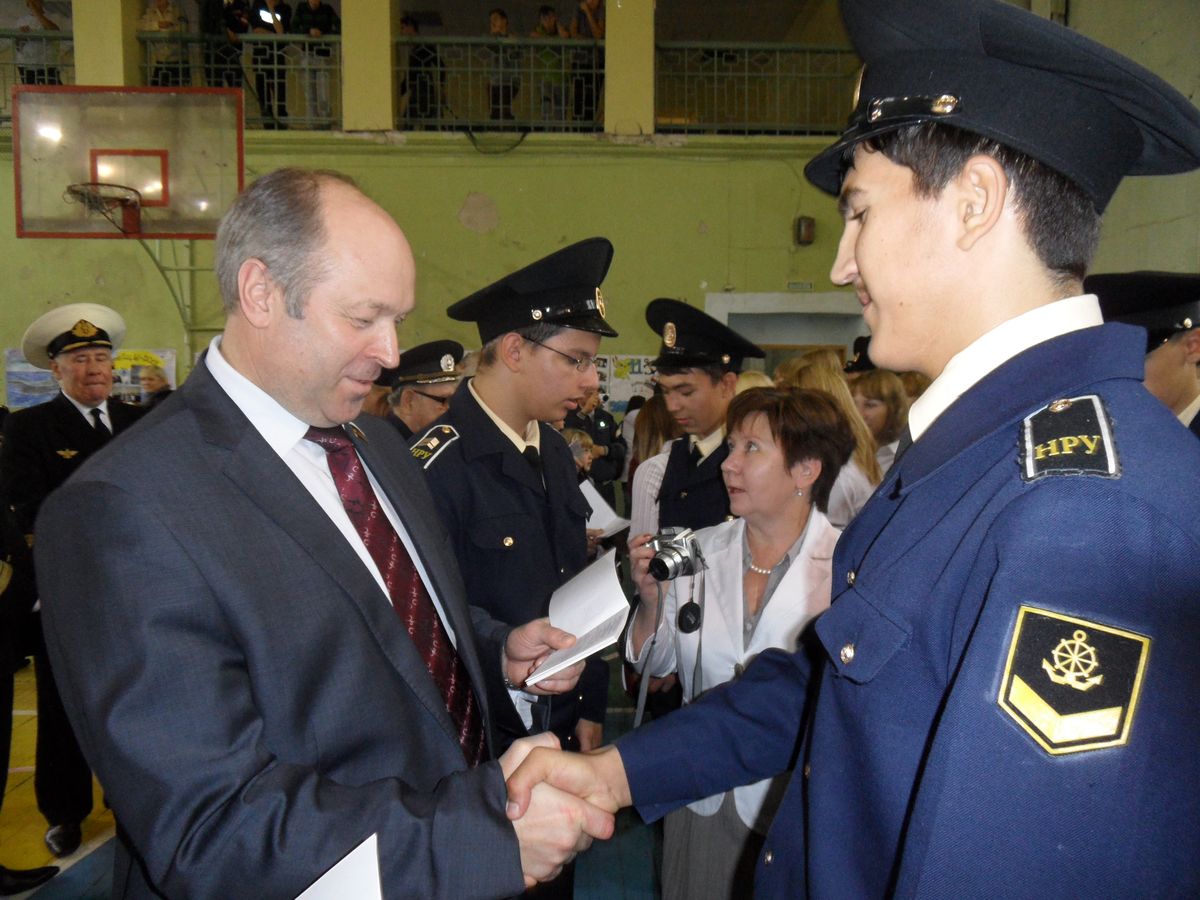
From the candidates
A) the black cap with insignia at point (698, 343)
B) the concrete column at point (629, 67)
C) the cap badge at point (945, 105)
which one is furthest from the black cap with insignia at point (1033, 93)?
the concrete column at point (629, 67)

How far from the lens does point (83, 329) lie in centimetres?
437

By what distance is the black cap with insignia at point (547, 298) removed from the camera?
2.72 m

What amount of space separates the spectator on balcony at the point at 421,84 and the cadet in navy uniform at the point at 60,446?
6220 mm

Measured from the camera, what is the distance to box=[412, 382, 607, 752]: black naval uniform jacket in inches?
94.0

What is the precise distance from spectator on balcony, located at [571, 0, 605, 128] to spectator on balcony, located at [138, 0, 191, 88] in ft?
15.7

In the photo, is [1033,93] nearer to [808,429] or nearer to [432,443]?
[808,429]

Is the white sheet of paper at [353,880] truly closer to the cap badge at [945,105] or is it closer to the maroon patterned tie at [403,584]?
the maroon patterned tie at [403,584]

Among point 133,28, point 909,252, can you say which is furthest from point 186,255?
point 909,252

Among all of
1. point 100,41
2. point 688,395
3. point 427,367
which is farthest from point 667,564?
point 100,41

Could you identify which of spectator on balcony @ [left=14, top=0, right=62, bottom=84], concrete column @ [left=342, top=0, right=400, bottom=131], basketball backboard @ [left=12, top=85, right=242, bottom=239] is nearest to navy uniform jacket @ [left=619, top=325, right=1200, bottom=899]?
basketball backboard @ [left=12, top=85, right=242, bottom=239]

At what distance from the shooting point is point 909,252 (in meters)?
1.06

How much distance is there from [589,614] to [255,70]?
34.0 ft

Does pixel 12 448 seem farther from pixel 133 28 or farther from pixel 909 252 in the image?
pixel 133 28

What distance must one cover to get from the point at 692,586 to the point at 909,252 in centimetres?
156
